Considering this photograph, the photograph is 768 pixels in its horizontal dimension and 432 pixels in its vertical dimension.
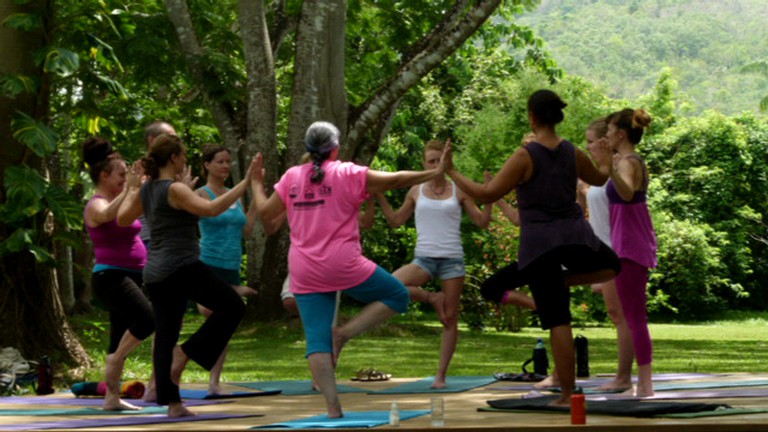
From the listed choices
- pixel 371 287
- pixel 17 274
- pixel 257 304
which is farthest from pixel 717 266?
pixel 371 287

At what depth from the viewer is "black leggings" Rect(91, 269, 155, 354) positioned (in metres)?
7.98

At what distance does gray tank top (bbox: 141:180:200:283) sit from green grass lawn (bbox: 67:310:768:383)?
445 cm

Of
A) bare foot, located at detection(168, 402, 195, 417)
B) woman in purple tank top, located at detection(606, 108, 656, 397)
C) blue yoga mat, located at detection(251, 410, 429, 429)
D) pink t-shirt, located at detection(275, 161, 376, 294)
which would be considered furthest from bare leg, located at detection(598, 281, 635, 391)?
bare foot, located at detection(168, 402, 195, 417)

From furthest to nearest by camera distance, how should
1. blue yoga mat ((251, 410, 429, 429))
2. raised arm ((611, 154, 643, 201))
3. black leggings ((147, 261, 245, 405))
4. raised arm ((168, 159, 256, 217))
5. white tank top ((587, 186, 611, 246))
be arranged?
white tank top ((587, 186, 611, 246))
raised arm ((611, 154, 643, 201))
black leggings ((147, 261, 245, 405))
raised arm ((168, 159, 256, 217))
blue yoga mat ((251, 410, 429, 429))

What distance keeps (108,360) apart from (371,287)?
215 centimetres

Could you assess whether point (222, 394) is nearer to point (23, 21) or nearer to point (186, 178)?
Answer: point (186, 178)

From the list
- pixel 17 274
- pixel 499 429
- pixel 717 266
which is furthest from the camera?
pixel 717 266

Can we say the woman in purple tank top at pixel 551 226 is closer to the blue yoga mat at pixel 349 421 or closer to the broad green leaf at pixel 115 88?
the blue yoga mat at pixel 349 421

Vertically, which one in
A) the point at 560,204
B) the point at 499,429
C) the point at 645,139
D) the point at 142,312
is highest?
the point at 645,139

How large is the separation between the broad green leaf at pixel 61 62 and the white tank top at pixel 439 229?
12.2 feet

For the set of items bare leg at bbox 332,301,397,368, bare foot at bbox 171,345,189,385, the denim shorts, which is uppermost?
the denim shorts

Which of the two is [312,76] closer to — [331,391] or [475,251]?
[331,391]

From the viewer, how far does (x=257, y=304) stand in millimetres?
19359

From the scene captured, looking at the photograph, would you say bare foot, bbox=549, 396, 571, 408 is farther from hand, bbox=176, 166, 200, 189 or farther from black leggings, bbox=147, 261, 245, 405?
hand, bbox=176, 166, 200, 189
